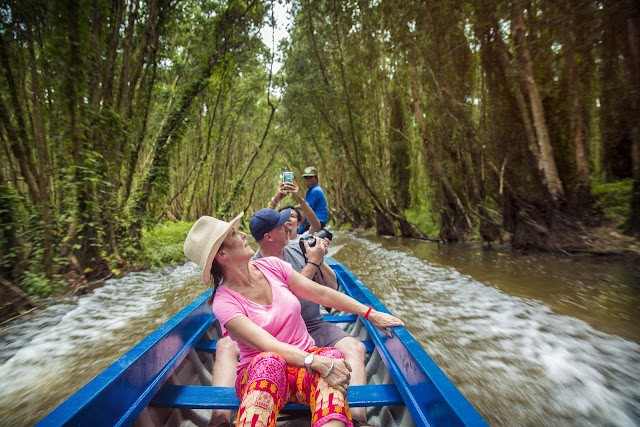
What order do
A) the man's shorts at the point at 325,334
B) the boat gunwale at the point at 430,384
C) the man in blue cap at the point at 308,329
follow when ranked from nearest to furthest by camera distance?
the boat gunwale at the point at 430,384 → the man in blue cap at the point at 308,329 → the man's shorts at the point at 325,334

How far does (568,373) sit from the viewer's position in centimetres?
271

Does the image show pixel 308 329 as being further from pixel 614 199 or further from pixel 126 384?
pixel 614 199

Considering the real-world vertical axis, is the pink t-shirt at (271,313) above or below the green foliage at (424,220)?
above

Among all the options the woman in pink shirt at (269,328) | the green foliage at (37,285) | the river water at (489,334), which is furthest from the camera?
the green foliage at (37,285)

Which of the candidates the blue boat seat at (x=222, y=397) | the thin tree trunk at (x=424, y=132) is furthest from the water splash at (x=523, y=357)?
the thin tree trunk at (x=424, y=132)

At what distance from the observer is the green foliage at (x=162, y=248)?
7.38 metres

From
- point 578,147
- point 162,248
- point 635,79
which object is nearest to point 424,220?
point 578,147

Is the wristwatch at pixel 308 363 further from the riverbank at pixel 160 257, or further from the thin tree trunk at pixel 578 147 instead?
the thin tree trunk at pixel 578 147

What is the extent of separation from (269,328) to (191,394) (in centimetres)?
54

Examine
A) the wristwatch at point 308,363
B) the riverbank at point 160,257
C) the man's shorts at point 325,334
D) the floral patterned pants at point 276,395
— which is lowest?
the riverbank at point 160,257

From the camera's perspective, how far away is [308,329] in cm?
214

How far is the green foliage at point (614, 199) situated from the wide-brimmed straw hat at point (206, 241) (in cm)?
710

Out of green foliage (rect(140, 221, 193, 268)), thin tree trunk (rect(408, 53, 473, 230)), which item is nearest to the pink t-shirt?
green foliage (rect(140, 221, 193, 268))

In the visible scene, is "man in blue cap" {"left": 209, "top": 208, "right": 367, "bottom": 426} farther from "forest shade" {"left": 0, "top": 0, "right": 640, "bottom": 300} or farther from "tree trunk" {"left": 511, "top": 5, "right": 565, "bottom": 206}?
"tree trunk" {"left": 511, "top": 5, "right": 565, "bottom": 206}
